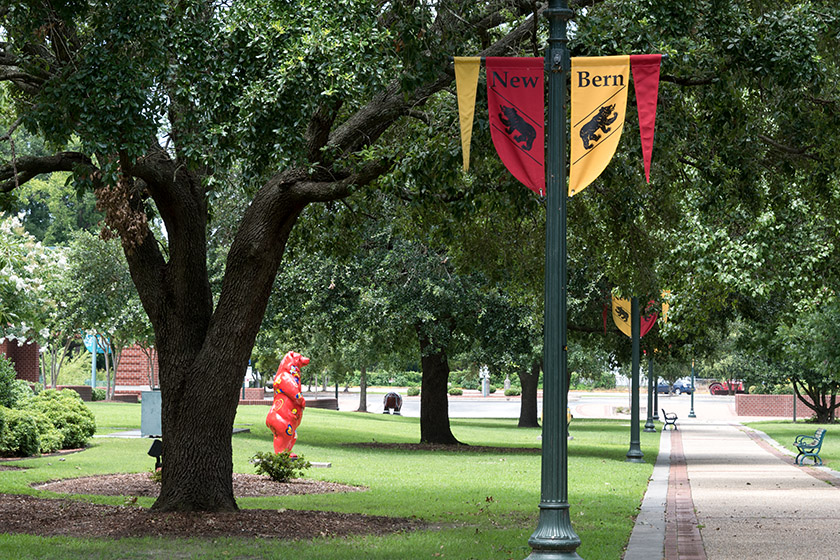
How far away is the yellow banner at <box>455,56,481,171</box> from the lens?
8.57 m

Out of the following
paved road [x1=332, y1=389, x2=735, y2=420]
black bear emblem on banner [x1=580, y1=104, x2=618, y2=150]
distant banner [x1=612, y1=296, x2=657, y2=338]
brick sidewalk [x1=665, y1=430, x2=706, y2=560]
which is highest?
black bear emblem on banner [x1=580, y1=104, x2=618, y2=150]

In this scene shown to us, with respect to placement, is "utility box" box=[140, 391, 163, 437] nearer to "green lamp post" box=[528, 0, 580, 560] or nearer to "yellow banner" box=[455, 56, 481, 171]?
"yellow banner" box=[455, 56, 481, 171]

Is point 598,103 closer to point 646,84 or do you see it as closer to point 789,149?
point 646,84

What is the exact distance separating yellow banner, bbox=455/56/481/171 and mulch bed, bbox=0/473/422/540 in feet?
14.8

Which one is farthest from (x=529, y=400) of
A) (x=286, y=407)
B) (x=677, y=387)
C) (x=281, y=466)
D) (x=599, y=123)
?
(x=677, y=387)

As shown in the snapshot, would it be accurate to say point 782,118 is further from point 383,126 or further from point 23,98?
point 23,98

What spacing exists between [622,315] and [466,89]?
15.7m

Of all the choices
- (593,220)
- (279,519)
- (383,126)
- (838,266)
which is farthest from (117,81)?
(838,266)

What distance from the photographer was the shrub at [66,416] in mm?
22264

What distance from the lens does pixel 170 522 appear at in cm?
1058

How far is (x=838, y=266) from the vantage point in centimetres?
1631

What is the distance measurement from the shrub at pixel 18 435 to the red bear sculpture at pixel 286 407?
206 inches

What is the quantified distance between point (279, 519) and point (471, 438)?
21818mm

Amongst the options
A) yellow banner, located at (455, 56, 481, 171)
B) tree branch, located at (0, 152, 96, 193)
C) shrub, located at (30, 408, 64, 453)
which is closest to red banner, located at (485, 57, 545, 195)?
yellow banner, located at (455, 56, 481, 171)
